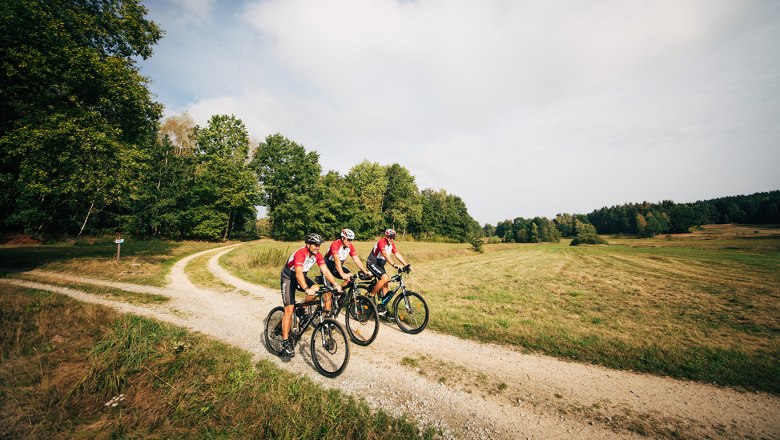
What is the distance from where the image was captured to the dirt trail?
13.1 ft

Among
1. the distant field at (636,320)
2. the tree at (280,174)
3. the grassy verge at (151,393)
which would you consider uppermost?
the tree at (280,174)

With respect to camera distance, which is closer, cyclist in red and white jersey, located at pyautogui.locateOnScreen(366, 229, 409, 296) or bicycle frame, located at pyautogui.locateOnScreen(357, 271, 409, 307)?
bicycle frame, located at pyautogui.locateOnScreen(357, 271, 409, 307)

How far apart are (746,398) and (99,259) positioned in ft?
95.9

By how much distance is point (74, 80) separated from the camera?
13.1 m

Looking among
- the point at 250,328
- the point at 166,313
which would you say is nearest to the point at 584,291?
the point at 250,328

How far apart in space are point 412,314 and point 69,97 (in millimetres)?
20331

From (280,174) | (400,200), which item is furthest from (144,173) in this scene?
(400,200)

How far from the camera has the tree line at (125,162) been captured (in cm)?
1256

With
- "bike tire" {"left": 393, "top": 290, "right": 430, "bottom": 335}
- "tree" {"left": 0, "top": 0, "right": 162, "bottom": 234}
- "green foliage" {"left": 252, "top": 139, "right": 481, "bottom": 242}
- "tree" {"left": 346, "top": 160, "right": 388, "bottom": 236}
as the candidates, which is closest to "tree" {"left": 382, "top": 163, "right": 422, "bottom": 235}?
"green foliage" {"left": 252, "top": 139, "right": 481, "bottom": 242}

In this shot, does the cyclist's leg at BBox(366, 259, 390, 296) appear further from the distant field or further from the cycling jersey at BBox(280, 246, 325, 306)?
the cycling jersey at BBox(280, 246, 325, 306)

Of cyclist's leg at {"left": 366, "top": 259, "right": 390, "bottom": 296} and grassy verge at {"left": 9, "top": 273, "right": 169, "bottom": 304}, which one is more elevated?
cyclist's leg at {"left": 366, "top": 259, "right": 390, "bottom": 296}

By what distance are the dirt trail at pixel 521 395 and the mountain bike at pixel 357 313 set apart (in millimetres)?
378

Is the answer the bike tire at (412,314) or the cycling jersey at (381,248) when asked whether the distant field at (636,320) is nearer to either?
the bike tire at (412,314)

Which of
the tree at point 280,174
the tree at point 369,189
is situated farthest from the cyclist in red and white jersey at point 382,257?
the tree at point 369,189
